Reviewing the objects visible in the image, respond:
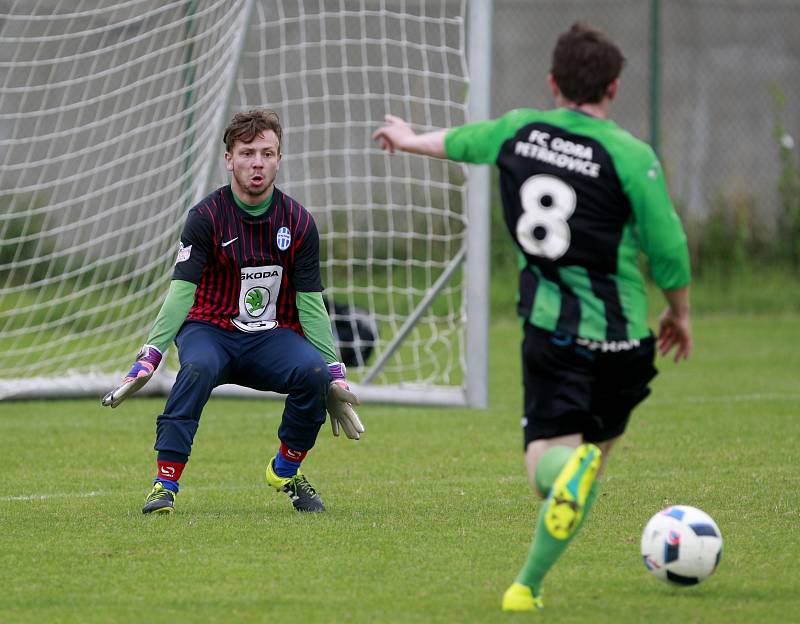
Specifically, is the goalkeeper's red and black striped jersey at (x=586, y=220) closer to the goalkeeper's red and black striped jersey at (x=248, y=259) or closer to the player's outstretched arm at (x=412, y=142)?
the player's outstretched arm at (x=412, y=142)

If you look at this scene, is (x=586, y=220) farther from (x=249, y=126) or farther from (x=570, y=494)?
(x=249, y=126)

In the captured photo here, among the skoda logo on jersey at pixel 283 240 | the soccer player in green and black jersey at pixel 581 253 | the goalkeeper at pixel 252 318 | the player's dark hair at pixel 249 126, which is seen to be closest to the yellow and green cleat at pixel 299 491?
the goalkeeper at pixel 252 318

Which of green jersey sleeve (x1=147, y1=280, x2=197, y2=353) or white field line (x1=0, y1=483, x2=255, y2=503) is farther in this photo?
white field line (x1=0, y1=483, x2=255, y2=503)

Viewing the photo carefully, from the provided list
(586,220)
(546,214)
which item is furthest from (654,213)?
(546,214)

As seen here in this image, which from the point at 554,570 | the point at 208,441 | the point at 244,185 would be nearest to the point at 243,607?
the point at 554,570

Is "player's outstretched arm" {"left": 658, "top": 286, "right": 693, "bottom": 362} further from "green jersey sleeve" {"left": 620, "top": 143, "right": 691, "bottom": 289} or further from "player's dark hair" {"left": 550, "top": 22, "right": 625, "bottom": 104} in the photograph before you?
"player's dark hair" {"left": 550, "top": 22, "right": 625, "bottom": 104}

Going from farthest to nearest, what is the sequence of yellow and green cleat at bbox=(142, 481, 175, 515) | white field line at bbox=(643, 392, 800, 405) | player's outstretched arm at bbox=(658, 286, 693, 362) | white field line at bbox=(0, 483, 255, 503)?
white field line at bbox=(643, 392, 800, 405), white field line at bbox=(0, 483, 255, 503), yellow and green cleat at bbox=(142, 481, 175, 515), player's outstretched arm at bbox=(658, 286, 693, 362)

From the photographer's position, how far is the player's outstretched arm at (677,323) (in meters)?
3.97

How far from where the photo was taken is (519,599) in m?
3.84

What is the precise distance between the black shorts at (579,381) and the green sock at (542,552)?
173mm

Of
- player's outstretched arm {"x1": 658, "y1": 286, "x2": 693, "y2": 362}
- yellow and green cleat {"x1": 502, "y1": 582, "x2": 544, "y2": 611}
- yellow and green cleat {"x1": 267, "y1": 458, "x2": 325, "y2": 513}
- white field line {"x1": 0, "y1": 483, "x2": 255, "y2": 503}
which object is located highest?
player's outstretched arm {"x1": 658, "y1": 286, "x2": 693, "y2": 362}

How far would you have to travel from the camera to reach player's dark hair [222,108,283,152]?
5.42m

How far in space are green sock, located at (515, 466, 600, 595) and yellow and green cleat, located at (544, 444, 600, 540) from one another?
0.09ft

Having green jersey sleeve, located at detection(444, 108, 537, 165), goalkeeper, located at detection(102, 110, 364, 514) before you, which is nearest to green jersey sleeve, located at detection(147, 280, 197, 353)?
goalkeeper, located at detection(102, 110, 364, 514)
